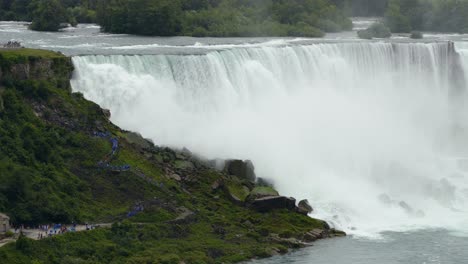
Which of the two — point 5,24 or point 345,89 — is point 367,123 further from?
point 5,24

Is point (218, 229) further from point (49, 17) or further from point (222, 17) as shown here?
point (222, 17)

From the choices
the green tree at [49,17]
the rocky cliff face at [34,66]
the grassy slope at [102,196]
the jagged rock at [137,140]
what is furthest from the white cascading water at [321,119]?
the green tree at [49,17]

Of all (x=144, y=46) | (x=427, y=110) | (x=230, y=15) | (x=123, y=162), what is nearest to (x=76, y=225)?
(x=123, y=162)

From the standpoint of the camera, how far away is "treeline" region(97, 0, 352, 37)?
76.7 metres

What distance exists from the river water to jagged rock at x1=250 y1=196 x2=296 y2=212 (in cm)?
243

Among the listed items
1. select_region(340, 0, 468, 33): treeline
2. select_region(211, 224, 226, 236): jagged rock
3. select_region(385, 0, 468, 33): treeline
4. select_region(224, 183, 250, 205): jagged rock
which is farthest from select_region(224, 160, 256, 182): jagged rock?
select_region(385, 0, 468, 33): treeline

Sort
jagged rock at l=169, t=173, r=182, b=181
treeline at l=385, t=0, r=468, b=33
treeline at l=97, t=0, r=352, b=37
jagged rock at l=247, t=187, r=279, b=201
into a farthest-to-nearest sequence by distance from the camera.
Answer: treeline at l=385, t=0, r=468, b=33
treeline at l=97, t=0, r=352, b=37
jagged rock at l=169, t=173, r=182, b=181
jagged rock at l=247, t=187, r=279, b=201

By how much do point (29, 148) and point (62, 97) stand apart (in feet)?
16.3

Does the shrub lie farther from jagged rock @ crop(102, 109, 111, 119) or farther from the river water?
jagged rock @ crop(102, 109, 111, 119)

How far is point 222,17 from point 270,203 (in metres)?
39.3

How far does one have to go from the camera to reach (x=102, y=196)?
42.8 m

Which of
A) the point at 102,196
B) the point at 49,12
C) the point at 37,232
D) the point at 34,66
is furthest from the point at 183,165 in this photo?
the point at 49,12

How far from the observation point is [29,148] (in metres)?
43.2

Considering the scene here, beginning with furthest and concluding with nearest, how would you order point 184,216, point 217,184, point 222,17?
point 222,17
point 217,184
point 184,216
